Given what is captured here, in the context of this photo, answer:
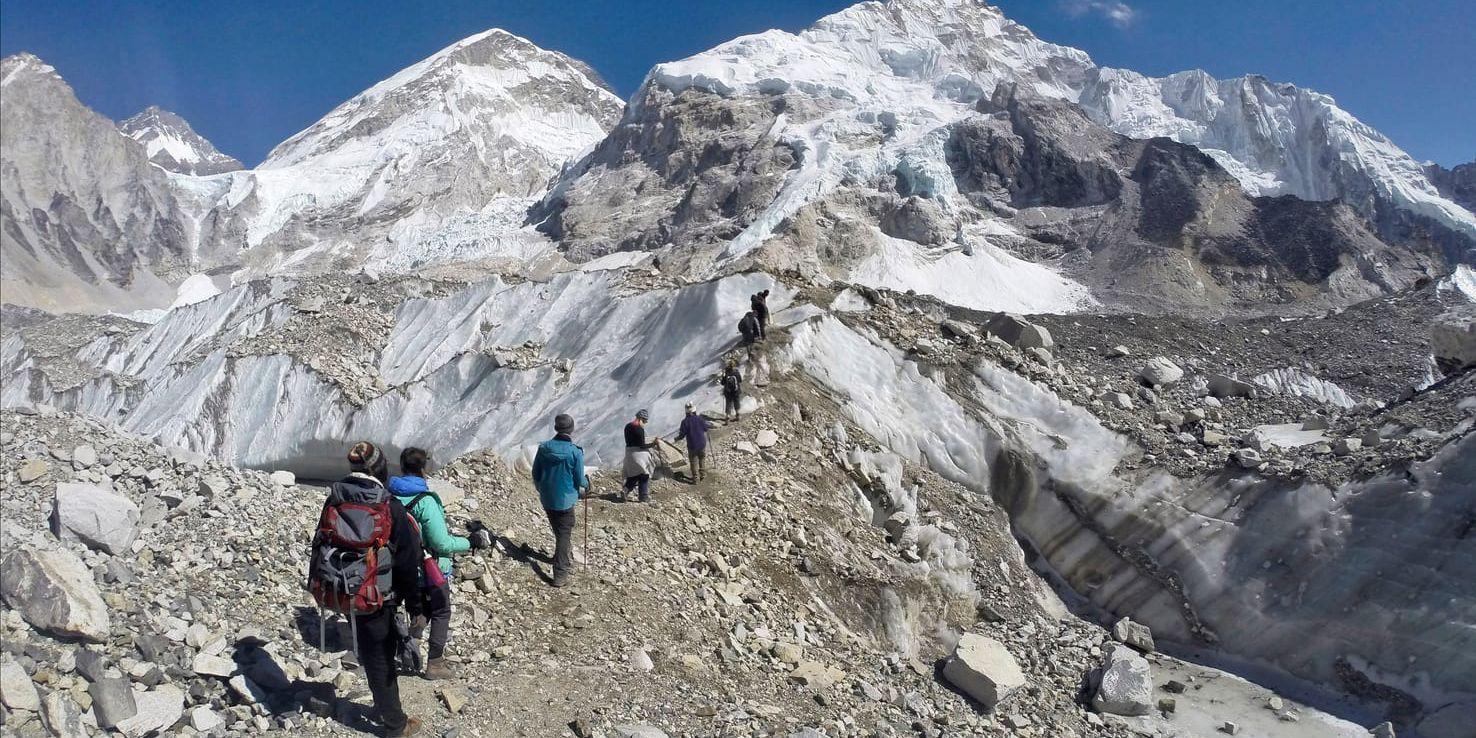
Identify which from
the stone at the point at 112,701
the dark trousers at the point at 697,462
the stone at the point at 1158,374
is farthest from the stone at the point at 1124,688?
the stone at the point at 1158,374

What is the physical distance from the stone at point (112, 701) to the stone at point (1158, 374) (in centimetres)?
1818

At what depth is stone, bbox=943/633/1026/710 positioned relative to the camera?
814cm

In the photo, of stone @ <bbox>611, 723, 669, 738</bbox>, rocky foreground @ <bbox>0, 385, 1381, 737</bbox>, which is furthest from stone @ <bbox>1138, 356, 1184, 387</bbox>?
stone @ <bbox>611, 723, 669, 738</bbox>

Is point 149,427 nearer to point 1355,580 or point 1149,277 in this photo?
point 1355,580

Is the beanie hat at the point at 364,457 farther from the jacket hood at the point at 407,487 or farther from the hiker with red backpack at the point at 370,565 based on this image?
the jacket hood at the point at 407,487

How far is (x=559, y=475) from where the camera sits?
23.0 ft

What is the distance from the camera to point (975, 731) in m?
7.70

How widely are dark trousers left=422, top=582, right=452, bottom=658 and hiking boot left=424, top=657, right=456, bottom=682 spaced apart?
0.14 feet

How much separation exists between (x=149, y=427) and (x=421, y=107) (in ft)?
396

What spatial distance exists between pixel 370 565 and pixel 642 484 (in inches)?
182

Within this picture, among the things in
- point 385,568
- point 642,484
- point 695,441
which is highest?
point 695,441

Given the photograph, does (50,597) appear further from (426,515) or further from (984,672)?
(984,672)

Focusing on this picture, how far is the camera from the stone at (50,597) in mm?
4586

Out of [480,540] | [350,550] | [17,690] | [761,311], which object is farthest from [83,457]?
[761,311]
